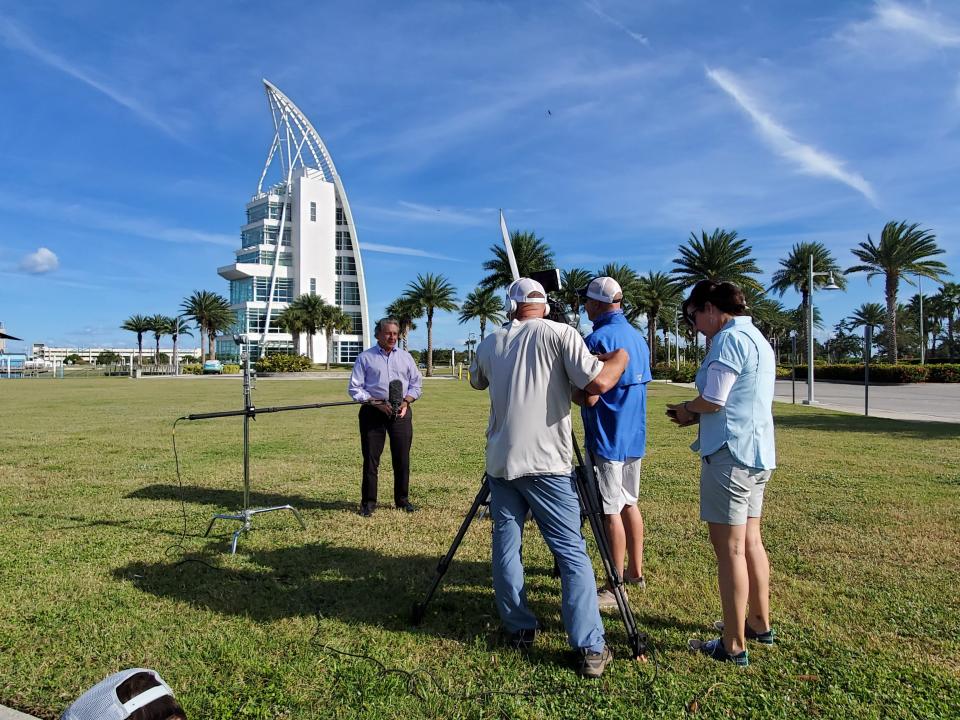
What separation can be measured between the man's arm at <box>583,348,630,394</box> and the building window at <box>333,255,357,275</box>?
327 ft

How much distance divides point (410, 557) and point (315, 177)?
327 ft

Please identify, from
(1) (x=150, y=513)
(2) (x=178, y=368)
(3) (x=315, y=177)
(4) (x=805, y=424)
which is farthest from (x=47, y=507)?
(3) (x=315, y=177)

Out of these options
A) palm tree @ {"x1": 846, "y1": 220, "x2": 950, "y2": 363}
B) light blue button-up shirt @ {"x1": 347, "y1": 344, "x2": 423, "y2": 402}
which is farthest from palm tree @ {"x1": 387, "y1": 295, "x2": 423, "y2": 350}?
light blue button-up shirt @ {"x1": 347, "y1": 344, "x2": 423, "y2": 402}

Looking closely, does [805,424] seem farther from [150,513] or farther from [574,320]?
[150,513]

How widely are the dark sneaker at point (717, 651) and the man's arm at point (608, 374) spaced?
1512 mm

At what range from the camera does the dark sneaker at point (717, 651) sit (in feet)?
A: 10.8

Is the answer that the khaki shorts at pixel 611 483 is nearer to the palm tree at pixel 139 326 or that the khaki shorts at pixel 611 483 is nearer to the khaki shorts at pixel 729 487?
the khaki shorts at pixel 729 487

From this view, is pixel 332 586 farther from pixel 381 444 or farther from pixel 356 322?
pixel 356 322

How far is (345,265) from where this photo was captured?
330 ft

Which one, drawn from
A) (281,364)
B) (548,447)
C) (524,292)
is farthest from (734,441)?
(281,364)

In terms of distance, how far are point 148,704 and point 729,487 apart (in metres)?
2.74

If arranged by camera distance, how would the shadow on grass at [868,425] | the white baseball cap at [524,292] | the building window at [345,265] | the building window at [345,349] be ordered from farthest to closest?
1. the building window at [345,265]
2. the building window at [345,349]
3. the shadow on grass at [868,425]
4. the white baseball cap at [524,292]

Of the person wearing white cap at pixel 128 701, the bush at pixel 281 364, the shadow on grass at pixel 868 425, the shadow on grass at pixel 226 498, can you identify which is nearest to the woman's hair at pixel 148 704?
the person wearing white cap at pixel 128 701

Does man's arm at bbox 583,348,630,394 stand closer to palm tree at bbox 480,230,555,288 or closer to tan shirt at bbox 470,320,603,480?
tan shirt at bbox 470,320,603,480
